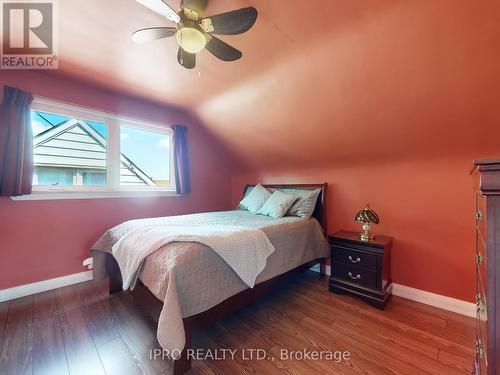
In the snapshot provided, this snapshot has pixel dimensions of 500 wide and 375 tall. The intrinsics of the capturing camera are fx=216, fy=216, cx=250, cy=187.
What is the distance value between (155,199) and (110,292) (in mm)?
1336

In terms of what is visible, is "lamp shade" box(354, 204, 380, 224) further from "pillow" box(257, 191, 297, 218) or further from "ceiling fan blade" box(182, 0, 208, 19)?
"ceiling fan blade" box(182, 0, 208, 19)

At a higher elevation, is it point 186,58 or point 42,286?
point 186,58

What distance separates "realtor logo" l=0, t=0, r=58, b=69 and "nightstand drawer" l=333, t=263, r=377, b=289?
3368mm

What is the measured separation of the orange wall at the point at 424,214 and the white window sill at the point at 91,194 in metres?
2.64

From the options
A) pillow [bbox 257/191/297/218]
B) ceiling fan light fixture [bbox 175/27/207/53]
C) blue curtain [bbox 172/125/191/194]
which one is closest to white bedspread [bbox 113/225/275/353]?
pillow [bbox 257/191/297/218]

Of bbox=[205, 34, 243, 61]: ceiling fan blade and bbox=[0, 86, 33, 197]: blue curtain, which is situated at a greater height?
bbox=[205, 34, 243, 61]: ceiling fan blade

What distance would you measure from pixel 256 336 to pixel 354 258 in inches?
49.5

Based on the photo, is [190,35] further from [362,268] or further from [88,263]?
[88,263]

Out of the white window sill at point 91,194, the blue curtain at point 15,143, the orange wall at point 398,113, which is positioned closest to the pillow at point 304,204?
the orange wall at point 398,113

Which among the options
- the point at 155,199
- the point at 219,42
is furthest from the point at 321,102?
the point at 155,199

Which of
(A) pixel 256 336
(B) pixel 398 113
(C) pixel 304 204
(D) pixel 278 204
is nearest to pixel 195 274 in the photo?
(A) pixel 256 336

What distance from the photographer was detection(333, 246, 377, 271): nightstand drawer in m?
2.13

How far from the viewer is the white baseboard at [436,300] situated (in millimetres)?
1947

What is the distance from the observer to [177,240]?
1.51m
